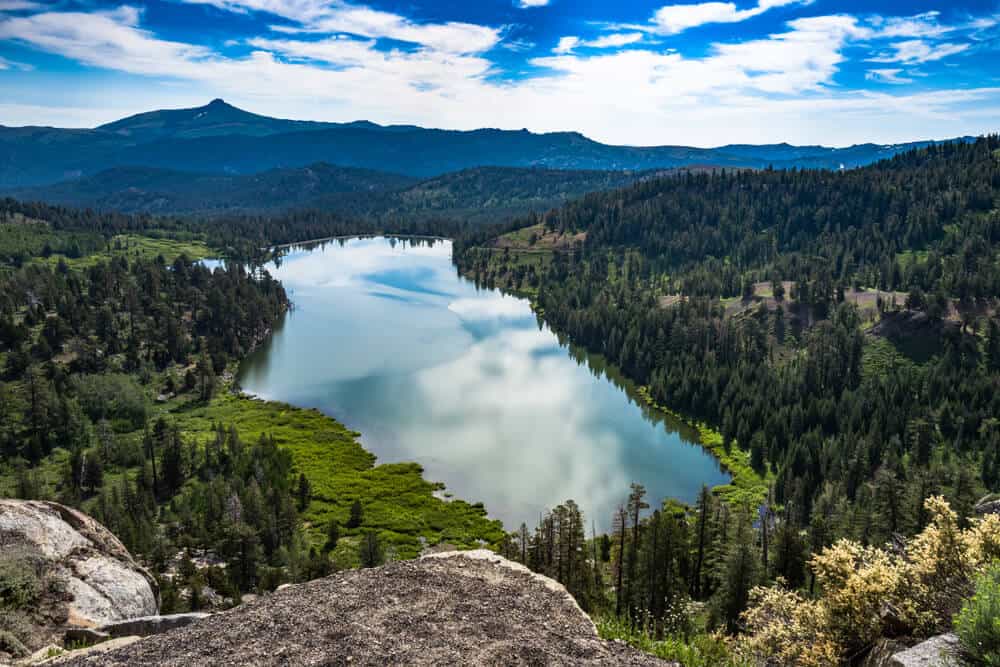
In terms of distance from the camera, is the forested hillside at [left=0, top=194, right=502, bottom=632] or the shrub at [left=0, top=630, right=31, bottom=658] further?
the forested hillside at [left=0, top=194, right=502, bottom=632]

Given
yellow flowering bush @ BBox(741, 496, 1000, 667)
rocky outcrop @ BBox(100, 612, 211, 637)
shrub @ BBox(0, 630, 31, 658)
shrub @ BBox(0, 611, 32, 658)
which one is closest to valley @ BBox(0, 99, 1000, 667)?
yellow flowering bush @ BBox(741, 496, 1000, 667)

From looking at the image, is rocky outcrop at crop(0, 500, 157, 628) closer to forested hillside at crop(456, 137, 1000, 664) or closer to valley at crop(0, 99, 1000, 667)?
valley at crop(0, 99, 1000, 667)

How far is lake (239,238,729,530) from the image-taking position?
3484 inches

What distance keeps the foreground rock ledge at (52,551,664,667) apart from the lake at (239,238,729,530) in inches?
2230

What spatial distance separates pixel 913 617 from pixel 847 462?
76.8 meters


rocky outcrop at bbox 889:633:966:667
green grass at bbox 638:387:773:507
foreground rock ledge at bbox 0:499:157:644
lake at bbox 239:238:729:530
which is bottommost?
green grass at bbox 638:387:773:507

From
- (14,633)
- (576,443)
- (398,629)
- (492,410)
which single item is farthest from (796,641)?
(492,410)

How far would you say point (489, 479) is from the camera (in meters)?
88.9

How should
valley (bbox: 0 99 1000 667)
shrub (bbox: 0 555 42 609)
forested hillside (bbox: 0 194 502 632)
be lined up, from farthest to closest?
forested hillside (bbox: 0 194 502 632) < valley (bbox: 0 99 1000 667) < shrub (bbox: 0 555 42 609)

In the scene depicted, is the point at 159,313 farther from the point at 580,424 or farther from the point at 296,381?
the point at 580,424

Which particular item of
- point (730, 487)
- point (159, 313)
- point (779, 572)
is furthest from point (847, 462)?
point (159, 313)

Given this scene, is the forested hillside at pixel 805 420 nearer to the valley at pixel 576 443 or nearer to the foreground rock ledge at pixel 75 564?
the valley at pixel 576 443

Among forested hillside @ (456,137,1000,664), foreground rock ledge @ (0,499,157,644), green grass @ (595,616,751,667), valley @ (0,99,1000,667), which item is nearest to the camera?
green grass @ (595,616,751,667)

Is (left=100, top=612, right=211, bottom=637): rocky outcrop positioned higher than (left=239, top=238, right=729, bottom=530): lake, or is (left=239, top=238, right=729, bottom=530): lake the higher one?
(left=100, top=612, right=211, bottom=637): rocky outcrop
